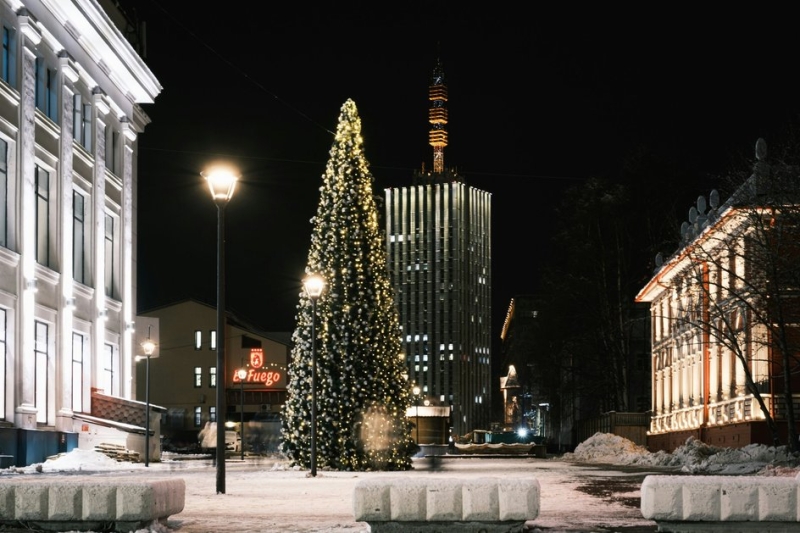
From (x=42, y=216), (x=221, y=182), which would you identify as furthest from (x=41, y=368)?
(x=221, y=182)

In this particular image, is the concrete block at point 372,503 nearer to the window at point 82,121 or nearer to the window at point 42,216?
the window at point 42,216

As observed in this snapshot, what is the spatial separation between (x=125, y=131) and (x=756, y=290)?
26.1 meters

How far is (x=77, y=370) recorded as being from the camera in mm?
42000

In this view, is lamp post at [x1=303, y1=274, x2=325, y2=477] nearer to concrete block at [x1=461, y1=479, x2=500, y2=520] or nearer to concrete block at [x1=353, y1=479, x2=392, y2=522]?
concrete block at [x1=353, y1=479, x2=392, y2=522]

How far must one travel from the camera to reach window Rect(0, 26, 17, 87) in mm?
34125

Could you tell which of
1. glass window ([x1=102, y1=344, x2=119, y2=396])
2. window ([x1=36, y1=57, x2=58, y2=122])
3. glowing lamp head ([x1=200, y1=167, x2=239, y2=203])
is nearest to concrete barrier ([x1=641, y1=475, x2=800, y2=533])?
glowing lamp head ([x1=200, y1=167, x2=239, y2=203])

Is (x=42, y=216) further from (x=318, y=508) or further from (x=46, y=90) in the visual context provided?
(x=318, y=508)

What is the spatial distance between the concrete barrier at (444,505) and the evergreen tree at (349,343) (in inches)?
798

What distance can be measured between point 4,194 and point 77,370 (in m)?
9.54

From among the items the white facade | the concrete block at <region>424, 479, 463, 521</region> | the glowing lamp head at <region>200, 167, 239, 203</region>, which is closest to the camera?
the concrete block at <region>424, 479, 463, 521</region>

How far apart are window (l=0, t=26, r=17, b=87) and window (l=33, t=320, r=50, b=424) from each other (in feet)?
23.8

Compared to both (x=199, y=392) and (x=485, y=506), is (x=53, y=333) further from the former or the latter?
(x=199, y=392)

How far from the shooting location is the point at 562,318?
66.4 m

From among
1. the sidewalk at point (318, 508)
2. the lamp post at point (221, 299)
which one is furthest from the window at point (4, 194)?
the lamp post at point (221, 299)
